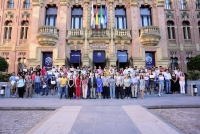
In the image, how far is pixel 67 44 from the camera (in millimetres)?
18422

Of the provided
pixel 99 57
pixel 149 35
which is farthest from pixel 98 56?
pixel 149 35

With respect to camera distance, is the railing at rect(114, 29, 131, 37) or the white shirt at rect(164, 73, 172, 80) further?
the railing at rect(114, 29, 131, 37)

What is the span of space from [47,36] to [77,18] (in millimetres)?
5062

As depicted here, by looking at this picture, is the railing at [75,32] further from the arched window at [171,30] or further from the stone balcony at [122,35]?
the arched window at [171,30]

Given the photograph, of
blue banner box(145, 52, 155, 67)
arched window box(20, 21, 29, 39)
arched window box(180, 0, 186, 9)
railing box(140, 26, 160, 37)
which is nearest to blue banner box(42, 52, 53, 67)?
arched window box(20, 21, 29, 39)

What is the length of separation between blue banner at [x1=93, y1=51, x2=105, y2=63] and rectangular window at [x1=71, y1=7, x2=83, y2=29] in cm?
435

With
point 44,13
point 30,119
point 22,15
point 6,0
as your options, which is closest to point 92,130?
point 30,119

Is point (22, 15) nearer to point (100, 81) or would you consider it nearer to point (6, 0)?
point (6, 0)

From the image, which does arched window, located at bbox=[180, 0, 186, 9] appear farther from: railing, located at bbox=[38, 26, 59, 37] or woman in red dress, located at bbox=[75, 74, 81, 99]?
woman in red dress, located at bbox=[75, 74, 81, 99]

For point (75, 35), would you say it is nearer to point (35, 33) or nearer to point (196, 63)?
point (35, 33)

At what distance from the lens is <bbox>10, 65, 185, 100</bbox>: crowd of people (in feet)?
35.2

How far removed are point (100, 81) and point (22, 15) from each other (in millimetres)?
19327

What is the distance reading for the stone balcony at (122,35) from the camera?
59.8ft

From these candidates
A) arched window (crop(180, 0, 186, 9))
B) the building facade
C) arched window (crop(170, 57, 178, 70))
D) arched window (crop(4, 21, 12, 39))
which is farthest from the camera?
arched window (crop(180, 0, 186, 9))
